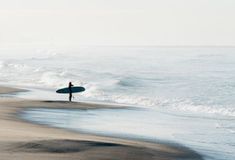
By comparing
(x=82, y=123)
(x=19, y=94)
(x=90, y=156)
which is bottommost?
(x=90, y=156)

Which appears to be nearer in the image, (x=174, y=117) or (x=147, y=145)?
(x=147, y=145)

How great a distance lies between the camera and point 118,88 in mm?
51156

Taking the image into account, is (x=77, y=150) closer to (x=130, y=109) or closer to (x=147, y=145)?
(x=147, y=145)

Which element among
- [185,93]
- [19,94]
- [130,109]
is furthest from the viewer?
[185,93]

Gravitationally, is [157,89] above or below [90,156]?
above

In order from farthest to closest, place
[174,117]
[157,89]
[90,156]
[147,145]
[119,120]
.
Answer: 1. [157,89]
2. [174,117]
3. [119,120]
4. [147,145]
5. [90,156]

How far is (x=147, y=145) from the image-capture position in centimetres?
1825

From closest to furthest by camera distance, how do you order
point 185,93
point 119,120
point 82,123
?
point 82,123 < point 119,120 < point 185,93

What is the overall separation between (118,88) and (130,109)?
1841 cm

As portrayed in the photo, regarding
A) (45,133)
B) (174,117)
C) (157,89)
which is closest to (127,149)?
(45,133)

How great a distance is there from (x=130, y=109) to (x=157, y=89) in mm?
17338

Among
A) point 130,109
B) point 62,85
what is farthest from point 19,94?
point 62,85

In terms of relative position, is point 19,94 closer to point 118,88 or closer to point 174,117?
point 118,88

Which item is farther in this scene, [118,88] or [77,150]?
[118,88]
